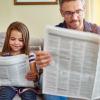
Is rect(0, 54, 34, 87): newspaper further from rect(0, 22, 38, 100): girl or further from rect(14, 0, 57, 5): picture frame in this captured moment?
rect(14, 0, 57, 5): picture frame

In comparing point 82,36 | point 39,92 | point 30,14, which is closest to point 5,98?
point 39,92

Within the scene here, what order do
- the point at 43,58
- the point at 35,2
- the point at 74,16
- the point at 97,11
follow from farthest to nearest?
the point at 35,2 < the point at 97,11 < the point at 74,16 < the point at 43,58

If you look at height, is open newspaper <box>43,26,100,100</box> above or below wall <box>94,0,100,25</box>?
below

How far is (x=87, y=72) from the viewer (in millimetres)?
1216

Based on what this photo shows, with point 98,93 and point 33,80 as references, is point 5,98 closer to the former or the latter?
point 33,80

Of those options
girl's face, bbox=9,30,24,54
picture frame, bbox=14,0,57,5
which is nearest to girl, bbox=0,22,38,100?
girl's face, bbox=9,30,24,54

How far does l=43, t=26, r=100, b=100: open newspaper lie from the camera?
1.17 metres

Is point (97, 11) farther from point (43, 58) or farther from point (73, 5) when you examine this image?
point (43, 58)

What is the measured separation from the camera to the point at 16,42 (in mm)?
1553

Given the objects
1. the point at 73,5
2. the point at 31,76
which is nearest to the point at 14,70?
the point at 31,76

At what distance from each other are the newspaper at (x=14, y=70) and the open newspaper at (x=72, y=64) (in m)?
0.21

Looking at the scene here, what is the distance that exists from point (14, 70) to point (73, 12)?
17.5 inches

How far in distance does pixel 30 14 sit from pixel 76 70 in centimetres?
142

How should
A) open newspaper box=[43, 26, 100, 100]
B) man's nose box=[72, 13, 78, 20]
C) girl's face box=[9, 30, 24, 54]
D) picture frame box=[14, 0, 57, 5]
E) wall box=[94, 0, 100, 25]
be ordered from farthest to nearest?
picture frame box=[14, 0, 57, 5], wall box=[94, 0, 100, 25], girl's face box=[9, 30, 24, 54], man's nose box=[72, 13, 78, 20], open newspaper box=[43, 26, 100, 100]
